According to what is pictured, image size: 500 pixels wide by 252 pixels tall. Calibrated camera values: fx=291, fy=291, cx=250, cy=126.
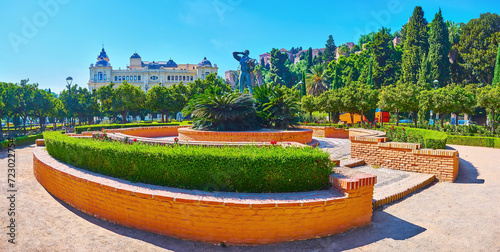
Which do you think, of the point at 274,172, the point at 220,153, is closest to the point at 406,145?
the point at 274,172

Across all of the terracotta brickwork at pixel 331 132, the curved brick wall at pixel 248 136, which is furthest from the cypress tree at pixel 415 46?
the curved brick wall at pixel 248 136

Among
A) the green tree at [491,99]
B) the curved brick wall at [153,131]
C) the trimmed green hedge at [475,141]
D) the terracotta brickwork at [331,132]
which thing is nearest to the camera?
the trimmed green hedge at [475,141]

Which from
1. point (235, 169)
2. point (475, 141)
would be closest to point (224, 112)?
point (235, 169)

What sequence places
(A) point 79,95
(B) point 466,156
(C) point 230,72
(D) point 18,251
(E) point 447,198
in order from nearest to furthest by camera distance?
(D) point 18,251 → (E) point 447,198 → (B) point 466,156 → (A) point 79,95 → (C) point 230,72

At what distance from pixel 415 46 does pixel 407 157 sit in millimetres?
51392

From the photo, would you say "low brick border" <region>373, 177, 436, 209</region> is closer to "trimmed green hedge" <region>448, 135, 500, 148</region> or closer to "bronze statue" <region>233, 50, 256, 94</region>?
"trimmed green hedge" <region>448, 135, 500, 148</region>

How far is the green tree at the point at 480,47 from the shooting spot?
149 feet

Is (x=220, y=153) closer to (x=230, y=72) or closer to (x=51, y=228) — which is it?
(x=51, y=228)

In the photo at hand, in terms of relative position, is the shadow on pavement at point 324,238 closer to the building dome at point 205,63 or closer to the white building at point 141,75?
the white building at point 141,75

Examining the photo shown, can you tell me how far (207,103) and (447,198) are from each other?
34.3 ft

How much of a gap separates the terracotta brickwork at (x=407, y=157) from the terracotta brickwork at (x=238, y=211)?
4.84 meters

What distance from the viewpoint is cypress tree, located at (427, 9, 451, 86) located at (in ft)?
158

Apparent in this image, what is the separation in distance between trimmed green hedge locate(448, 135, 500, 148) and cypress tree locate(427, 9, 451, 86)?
33560 millimetres

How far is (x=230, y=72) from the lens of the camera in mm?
148000
